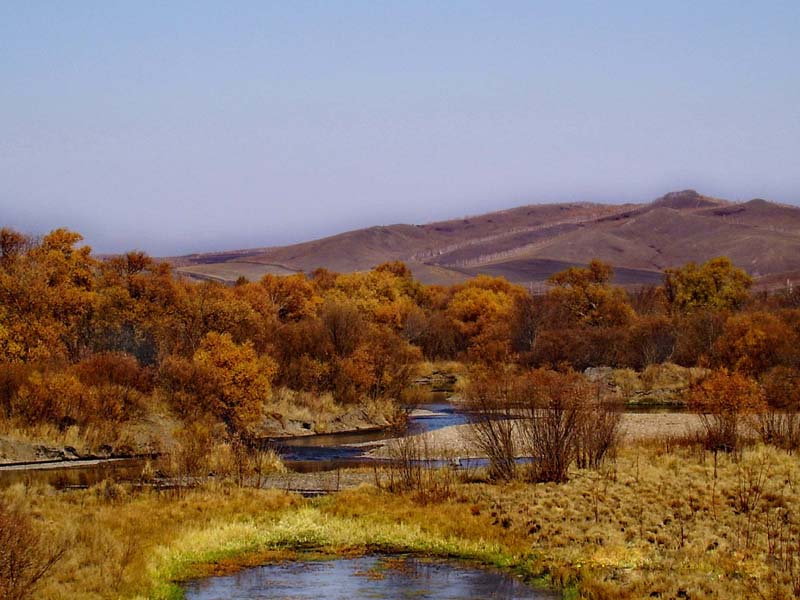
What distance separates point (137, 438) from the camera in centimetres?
4803

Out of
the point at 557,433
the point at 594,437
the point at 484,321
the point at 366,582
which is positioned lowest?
the point at 484,321

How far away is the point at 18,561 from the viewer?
17.2m

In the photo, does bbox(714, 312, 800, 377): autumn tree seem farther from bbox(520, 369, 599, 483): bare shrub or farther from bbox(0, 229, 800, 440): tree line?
bbox(520, 369, 599, 483): bare shrub

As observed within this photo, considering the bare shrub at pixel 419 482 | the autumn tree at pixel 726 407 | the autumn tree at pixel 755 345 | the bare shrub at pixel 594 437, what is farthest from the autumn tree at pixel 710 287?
the bare shrub at pixel 419 482

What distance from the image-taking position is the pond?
66.2 feet

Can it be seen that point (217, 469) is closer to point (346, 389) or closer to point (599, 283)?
point (346, 389)

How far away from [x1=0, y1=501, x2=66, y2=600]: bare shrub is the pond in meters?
3.44

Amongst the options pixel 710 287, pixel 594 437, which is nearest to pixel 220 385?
pixel 594 437

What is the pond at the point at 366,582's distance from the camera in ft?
66.2

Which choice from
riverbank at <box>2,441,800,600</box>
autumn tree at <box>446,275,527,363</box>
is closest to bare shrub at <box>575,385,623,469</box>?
riverbank at <box>2,441,800,600</box>

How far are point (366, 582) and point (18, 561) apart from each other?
23.8 ft

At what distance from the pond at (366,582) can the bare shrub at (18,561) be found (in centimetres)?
344

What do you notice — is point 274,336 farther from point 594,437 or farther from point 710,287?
point 710,287

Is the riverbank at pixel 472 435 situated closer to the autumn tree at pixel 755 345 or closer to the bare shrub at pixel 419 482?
the bare shrub at pixel 419 482
